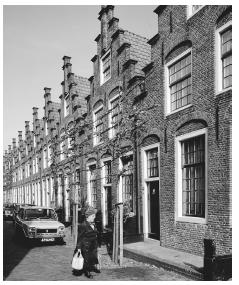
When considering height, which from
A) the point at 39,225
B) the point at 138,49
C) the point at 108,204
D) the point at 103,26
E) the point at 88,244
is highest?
the point at 103,26

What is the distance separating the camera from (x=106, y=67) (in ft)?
54.9

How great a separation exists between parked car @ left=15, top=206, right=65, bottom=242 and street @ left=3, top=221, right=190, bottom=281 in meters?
0.94

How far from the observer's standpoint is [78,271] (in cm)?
816

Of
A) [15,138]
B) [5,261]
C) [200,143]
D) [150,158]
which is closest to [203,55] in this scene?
[200,143]

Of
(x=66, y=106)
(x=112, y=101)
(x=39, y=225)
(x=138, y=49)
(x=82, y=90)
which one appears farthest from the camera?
(x=66, y=106)

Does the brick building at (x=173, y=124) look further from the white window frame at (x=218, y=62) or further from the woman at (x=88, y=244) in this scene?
the woman at (x=88, y=244)

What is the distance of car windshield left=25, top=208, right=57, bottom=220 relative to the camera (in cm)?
1501

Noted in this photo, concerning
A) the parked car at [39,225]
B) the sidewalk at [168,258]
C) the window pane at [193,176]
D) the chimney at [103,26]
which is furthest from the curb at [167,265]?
the chimney at [103,26]

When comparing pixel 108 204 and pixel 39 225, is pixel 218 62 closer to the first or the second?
pixel 39 225

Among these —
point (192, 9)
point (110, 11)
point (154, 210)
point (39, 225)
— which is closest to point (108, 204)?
point (39, 225)

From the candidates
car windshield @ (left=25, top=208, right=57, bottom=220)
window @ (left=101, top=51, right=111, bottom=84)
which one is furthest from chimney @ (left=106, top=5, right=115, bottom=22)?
car windshield @ (left=25, top=208, right=57, bottom=220)

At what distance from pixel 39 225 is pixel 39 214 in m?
1.84

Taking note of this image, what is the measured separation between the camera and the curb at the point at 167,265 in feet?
24.4

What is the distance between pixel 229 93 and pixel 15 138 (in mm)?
45585
